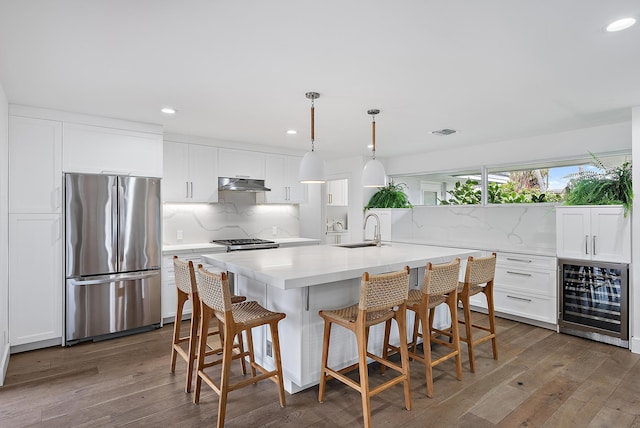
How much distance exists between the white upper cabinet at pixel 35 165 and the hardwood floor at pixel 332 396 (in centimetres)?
142

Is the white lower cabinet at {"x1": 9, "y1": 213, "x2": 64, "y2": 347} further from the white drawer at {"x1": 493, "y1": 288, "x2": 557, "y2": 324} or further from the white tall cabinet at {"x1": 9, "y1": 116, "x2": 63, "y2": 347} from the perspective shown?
the white drawer at {"x1": 493, "y1": 288, "x2": 557, "y2": 324}

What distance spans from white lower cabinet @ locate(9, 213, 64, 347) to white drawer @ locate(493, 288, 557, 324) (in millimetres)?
4959

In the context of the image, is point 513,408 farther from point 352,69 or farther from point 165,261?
point 165,261

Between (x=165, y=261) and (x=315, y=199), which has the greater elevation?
(x=315, y=199)

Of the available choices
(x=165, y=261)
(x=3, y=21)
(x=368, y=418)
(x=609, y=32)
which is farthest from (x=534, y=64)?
(x=165, y=261)

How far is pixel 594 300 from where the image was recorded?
382cm

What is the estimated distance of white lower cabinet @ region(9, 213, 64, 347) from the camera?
338cm

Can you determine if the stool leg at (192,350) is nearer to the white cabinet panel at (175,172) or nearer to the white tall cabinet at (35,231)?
the white tall cabinet at (35,231)

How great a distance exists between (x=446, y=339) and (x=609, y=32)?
2935 millimetres

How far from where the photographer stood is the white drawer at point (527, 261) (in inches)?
163

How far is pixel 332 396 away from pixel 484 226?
A: 3.86 metres

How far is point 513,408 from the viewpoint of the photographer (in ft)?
8.15

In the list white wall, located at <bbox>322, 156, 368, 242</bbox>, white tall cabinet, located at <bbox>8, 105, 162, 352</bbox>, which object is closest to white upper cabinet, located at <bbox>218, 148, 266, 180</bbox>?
white wall, located at <bbox>322, 156, 368, 242</bbox>

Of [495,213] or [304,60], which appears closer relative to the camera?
[304,60]
